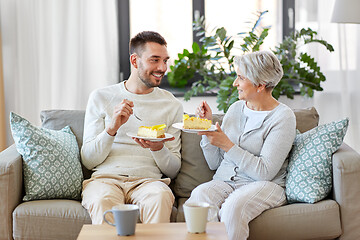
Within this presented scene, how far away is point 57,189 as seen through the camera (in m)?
2.61

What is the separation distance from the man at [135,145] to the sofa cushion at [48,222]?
0.07 metres

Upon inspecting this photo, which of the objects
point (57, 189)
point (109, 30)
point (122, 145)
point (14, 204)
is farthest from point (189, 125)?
point (109, 30)

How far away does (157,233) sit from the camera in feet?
6.27

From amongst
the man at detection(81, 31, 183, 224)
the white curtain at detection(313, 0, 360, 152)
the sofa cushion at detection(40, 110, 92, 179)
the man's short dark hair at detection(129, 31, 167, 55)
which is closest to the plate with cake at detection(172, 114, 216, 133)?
the man at detection(81, 31, 183, 224)

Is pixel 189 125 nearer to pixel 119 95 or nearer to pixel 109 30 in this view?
pixel 119 95

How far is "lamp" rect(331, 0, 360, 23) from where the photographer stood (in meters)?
3.21

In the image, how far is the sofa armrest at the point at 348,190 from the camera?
96.7 inches

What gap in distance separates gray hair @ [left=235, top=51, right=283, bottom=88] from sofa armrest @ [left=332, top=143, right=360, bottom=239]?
461 millimetres

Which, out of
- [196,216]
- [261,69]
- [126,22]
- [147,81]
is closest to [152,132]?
[147,81]

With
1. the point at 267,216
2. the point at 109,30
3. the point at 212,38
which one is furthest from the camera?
the point at 109,30

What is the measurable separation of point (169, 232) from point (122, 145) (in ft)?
3.07

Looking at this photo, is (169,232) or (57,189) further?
(57,189)

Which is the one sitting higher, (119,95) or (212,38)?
(212,38)

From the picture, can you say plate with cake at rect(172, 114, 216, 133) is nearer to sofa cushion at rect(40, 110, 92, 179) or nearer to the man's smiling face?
the man's smiling face
